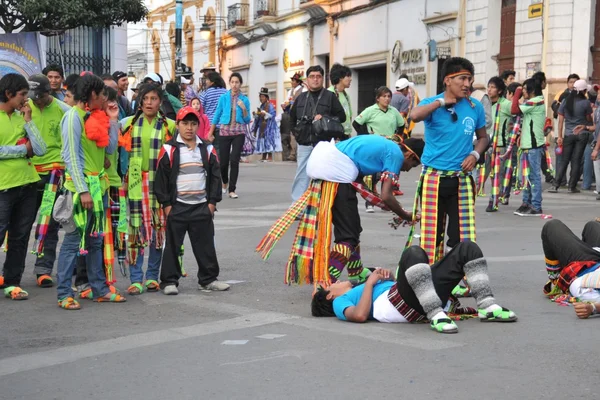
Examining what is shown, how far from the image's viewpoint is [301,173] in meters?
12.5

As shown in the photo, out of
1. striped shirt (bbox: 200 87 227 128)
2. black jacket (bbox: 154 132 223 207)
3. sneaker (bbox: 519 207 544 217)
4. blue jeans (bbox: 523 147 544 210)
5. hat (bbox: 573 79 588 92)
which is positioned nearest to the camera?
black jacket (bbox: 154 132 223 207)

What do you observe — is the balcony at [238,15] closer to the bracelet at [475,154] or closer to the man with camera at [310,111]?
the man with camera at [310,111]

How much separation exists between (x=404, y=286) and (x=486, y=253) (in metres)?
3.85

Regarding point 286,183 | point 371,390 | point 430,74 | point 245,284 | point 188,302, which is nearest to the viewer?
point 371,390

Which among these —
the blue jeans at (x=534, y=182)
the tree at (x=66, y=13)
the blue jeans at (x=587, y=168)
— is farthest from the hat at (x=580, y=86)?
the tree at (x=66, y=13)

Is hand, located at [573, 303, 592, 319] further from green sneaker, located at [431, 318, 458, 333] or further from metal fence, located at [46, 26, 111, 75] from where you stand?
metal fence, located at [46, 26, 111, 75]

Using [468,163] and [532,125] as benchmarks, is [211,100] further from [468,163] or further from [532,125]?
[468,163]

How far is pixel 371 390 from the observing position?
4957 millimetres

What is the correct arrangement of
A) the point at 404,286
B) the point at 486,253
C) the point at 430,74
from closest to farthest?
the point at 404,286 < the point at 486,253 < the point at 430,74

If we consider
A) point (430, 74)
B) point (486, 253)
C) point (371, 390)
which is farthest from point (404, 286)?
point (430, 74)

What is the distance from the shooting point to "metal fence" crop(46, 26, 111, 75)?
26938 millimetres

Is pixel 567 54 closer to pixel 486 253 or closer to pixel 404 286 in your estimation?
pixel 486 253

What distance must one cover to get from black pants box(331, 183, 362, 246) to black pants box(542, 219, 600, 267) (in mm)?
1464

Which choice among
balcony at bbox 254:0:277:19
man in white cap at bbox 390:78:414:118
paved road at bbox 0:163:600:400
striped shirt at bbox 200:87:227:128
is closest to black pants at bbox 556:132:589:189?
man in white cap at bbox 390:78:414:118
